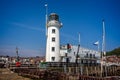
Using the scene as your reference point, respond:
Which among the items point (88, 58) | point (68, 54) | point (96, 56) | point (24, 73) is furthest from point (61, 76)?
point (96, 56)

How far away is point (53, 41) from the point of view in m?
49.6

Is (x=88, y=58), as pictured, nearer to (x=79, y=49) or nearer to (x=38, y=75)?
(x=79, y=49)

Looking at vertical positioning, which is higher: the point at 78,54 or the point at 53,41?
the point at 53,41

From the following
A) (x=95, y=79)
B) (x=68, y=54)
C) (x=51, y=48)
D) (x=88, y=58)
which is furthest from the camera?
(x=88, y=58)

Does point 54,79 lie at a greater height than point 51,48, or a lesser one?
lesser

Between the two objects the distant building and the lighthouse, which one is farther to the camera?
the distant building

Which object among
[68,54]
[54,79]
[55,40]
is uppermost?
[55,40]

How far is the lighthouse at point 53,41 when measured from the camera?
4909 centimetres

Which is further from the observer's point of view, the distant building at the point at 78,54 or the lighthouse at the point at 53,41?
the distant building at the point at 78,54

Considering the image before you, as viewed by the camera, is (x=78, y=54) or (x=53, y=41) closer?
(x=53, y=41)

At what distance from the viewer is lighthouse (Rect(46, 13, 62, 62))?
1933 inches

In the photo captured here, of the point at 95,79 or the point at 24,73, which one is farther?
the point at 24,73

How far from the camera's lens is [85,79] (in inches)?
952

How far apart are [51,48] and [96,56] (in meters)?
24.7
